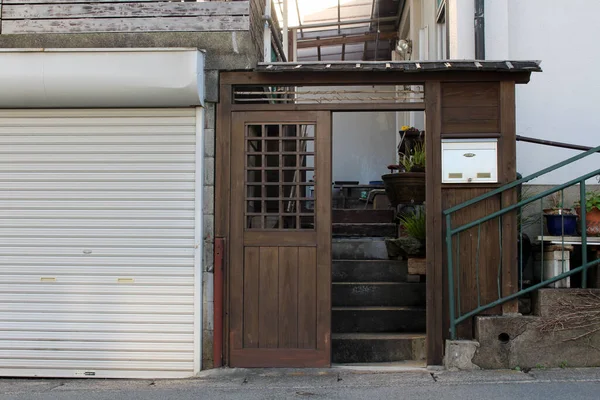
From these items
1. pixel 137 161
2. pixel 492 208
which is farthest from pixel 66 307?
pixel 492 208

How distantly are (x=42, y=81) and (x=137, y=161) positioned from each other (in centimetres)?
116

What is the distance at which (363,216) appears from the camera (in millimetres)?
9281

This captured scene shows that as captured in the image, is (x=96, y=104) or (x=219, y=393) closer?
(x=219, y=393)

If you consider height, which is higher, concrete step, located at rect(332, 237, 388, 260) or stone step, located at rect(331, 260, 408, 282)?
concrete step, located at rect(332, 237, 388, 260)

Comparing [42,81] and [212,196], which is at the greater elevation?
[42,81]

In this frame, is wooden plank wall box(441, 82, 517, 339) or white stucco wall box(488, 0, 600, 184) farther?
white stucco wall box(488, 0, 600, 184)

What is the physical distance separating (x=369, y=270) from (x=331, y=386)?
7.10 feet

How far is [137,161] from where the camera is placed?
6367 mm

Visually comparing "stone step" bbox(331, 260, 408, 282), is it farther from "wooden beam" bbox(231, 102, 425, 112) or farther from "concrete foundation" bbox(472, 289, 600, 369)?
"wooden beam" bbox(231, 102, 425, 112)

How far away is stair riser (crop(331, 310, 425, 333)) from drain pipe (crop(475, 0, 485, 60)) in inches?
123

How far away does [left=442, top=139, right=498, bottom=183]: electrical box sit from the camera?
620 cm

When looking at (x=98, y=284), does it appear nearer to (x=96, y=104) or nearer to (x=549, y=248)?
(x=96, y=104)

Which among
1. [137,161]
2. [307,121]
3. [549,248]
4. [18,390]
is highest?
[307,121]

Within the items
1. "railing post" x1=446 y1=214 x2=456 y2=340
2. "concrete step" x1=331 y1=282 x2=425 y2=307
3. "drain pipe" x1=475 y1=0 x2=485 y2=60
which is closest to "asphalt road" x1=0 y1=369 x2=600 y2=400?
"railing post" x1=446 y1=214 x2=456 y2=340
